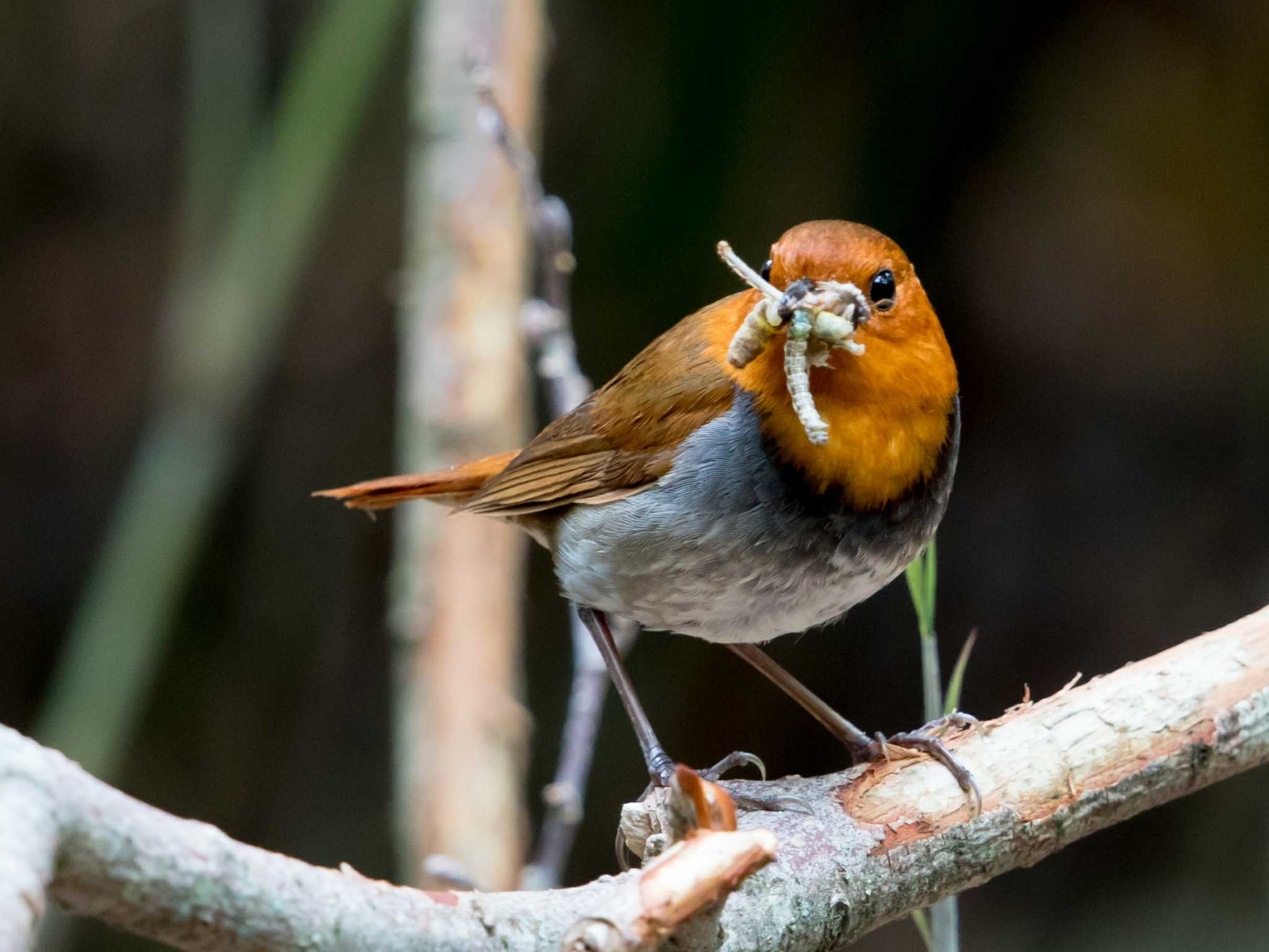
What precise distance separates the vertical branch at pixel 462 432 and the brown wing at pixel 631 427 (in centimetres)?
69

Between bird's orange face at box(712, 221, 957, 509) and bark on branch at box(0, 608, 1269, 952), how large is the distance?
50 centimetres

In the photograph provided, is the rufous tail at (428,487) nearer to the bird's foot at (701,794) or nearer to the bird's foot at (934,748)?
the bird's foot at (701,794)

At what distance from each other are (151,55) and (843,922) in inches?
189

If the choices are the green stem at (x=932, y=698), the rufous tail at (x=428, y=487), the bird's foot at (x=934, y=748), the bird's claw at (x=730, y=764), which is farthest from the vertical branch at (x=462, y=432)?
the green stem at (x=932, y=698)

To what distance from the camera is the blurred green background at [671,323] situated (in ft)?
14.8

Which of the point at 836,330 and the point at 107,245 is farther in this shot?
the point at 107,245

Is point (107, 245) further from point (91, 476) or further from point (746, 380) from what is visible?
point (746, 380)

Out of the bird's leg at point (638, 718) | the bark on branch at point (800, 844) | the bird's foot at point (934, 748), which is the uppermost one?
the bird's leg at point (638, 718)

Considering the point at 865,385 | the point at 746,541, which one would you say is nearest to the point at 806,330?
the point at 865,385

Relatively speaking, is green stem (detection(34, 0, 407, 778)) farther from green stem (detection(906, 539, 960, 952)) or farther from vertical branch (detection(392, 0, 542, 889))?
green stem (detection(906, 539, 960, 952))

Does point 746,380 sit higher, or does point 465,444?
point 465,444

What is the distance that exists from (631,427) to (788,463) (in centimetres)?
50

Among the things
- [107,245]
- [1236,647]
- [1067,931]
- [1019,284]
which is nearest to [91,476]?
[107,245]

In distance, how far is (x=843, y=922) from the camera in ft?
6.87
